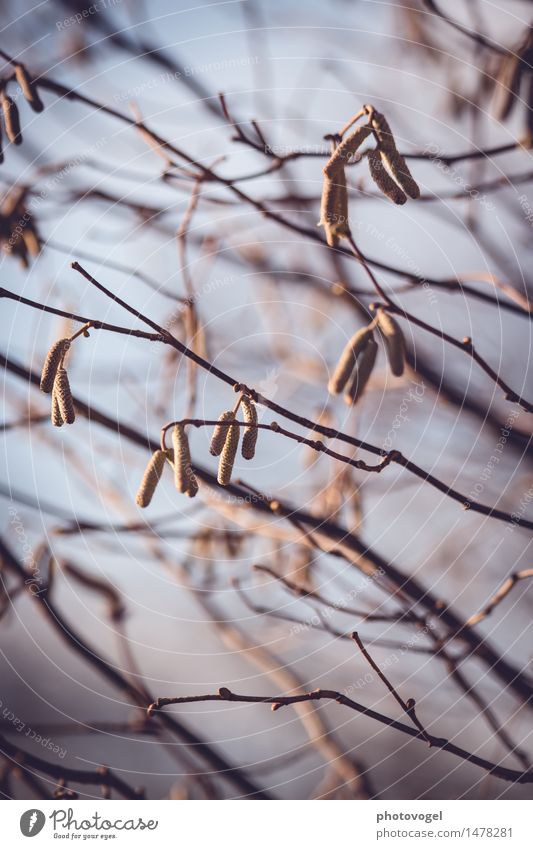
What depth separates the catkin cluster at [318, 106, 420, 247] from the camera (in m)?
0.92

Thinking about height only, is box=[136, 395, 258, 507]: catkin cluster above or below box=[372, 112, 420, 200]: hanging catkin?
below

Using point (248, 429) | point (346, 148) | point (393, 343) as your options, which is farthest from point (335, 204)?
point (248, 429)

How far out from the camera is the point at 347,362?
1.05 meters

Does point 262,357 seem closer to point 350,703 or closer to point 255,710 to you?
point 255,710

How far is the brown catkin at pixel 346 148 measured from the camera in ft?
3.02

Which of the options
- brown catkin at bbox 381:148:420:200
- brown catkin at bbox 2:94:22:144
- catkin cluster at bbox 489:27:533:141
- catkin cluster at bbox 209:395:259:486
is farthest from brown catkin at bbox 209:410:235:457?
catkin cluster at bbox 489:27:533:141

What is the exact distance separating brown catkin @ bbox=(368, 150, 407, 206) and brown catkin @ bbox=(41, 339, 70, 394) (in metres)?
0.50

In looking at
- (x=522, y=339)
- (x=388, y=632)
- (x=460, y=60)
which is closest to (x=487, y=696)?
(x=388, y=632)

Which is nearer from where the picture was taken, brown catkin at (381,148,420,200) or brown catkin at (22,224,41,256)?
brown catkin at (381,148,420,200)

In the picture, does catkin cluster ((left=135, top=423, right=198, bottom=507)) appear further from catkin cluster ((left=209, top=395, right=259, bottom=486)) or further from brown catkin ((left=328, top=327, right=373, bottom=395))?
brown catkin ((left=328, top=327, right=373, bottom=395))

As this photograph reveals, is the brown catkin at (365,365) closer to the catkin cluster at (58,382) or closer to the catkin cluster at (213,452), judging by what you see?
the catkin cluster at (213,452)

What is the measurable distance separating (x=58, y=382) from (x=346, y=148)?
520mm

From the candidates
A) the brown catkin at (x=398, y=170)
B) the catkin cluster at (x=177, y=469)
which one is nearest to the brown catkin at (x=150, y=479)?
the catkin cluster at (x=177, y=469)

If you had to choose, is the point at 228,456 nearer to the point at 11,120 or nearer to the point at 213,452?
the point at 213,452
